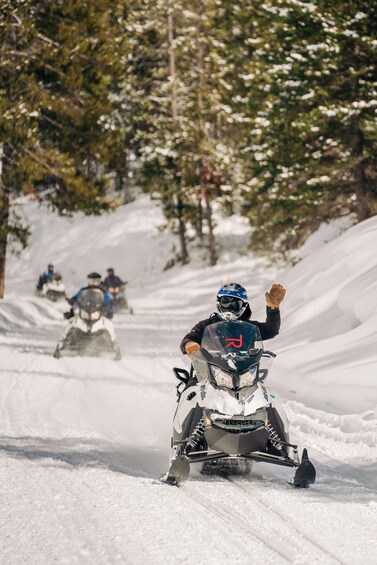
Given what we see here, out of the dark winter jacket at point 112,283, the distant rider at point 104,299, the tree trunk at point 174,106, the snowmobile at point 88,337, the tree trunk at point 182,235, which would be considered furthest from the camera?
the tree trunk at point 182,235

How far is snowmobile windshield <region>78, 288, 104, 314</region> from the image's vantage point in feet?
55.4

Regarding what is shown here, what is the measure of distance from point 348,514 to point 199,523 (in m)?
1.18

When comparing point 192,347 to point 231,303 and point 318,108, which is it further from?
point 318,108

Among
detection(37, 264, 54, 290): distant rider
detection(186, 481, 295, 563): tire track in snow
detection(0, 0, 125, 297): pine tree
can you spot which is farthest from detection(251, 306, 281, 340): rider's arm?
detection(37, 264, 54, 290): distant rider

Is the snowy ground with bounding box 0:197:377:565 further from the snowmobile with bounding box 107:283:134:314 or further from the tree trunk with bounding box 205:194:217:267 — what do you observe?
the tree trunk with bounding box 205:194:217:267

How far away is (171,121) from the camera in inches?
1576

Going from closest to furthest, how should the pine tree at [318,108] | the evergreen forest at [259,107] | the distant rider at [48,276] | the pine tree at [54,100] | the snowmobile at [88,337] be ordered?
the snowmobile at [88,337]
the pine tree at [318,108]
the evergreen forest at [259,107]
the pine tree at [54,100]
the distant rider at [48,276]

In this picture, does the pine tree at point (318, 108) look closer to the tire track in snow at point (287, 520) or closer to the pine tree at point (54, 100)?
the pine tree at point (54, 100)

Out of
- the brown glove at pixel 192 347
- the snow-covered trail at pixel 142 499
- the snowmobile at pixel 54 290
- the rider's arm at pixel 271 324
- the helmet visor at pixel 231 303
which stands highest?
the snowmobile at pixel 54 290

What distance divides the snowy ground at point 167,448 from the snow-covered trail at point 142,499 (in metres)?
0.02

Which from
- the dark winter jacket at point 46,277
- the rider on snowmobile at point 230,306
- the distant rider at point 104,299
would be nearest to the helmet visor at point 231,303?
the rider on snowmobile at point 230,306

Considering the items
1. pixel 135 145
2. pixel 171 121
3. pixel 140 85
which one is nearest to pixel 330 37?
pixel 171 121

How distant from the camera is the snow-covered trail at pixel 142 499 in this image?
4977 millimetres

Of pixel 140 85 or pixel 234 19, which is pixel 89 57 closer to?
pixel 234 19
